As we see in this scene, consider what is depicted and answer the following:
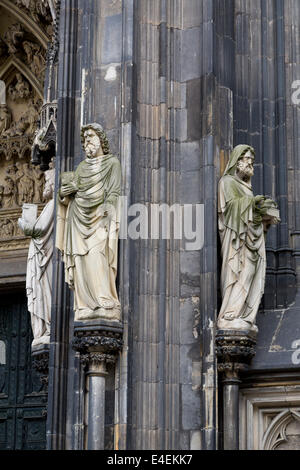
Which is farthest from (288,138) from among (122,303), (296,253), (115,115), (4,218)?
(4,218)

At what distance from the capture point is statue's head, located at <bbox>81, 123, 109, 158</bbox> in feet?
41.2

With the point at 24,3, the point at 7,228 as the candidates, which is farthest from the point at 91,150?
the point at 7,228

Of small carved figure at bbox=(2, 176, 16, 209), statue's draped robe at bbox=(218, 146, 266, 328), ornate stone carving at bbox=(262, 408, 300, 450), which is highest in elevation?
small carved figure at bbox=(2, 176, 16, 209)

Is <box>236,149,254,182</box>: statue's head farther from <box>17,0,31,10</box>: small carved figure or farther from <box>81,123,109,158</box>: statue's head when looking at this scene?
<box>17,0,31,10</box>: small carved figure

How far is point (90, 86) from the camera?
13000mm

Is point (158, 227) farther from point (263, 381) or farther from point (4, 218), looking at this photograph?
point (4, 218)

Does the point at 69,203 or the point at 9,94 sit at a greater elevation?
the point at 9,94

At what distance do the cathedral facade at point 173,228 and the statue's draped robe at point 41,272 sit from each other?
23mm

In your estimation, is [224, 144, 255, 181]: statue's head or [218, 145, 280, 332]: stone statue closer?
[218, 145, 280, 332]: stone statue

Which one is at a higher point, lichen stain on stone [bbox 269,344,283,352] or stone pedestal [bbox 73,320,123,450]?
lichen stain on stone [bbox 269,344,283,352]

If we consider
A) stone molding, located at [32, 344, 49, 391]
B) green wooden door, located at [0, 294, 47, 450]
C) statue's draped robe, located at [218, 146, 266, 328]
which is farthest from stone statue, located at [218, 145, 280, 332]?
green wooden door, located at [0, 294, 47, 450]

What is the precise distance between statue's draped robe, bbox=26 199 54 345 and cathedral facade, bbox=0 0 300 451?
0.9 inches

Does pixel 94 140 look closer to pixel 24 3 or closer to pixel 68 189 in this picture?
pixel 68 189

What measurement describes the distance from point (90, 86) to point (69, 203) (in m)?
1.39
